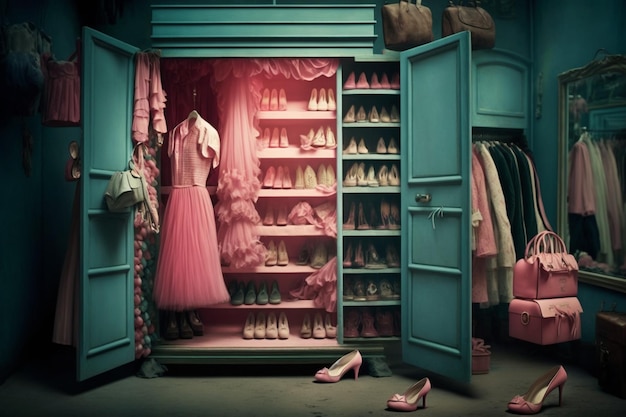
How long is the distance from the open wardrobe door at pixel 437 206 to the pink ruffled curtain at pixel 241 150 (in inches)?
32.0

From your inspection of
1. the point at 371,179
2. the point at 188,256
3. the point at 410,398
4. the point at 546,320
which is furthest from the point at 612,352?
the point at 188,256

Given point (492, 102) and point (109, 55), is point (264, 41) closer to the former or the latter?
point (109, 55)

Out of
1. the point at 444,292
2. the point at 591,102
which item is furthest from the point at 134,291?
the point at 591,102

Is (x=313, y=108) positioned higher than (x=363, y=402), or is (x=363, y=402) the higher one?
(x=313, y=108)

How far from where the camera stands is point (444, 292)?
14.7ft

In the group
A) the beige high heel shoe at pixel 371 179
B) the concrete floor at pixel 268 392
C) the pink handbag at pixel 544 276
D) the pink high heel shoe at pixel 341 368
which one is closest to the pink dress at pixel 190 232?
the concrete floor at pixel 268 392

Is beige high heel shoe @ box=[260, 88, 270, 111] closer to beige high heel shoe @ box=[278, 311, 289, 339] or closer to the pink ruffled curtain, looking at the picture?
the pink ruffled curtain

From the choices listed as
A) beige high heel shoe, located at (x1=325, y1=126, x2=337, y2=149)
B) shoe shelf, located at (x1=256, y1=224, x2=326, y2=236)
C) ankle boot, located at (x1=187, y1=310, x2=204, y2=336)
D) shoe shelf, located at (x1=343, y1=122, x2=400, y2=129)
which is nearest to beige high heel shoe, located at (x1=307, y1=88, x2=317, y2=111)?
beige high heel shoe, located at (x1=325, y1=126, x2=337, y2=149)

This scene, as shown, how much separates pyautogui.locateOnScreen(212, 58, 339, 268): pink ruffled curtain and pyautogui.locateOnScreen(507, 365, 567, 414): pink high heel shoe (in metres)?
2.26

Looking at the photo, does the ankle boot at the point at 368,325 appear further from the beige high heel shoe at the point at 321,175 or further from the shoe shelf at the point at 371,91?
the shoe shelf at the point at 371,91

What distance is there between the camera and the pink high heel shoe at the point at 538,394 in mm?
3930

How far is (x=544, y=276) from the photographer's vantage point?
4.65 m

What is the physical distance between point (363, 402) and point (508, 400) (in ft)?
3.19

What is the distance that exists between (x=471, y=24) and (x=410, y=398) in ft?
10.3
